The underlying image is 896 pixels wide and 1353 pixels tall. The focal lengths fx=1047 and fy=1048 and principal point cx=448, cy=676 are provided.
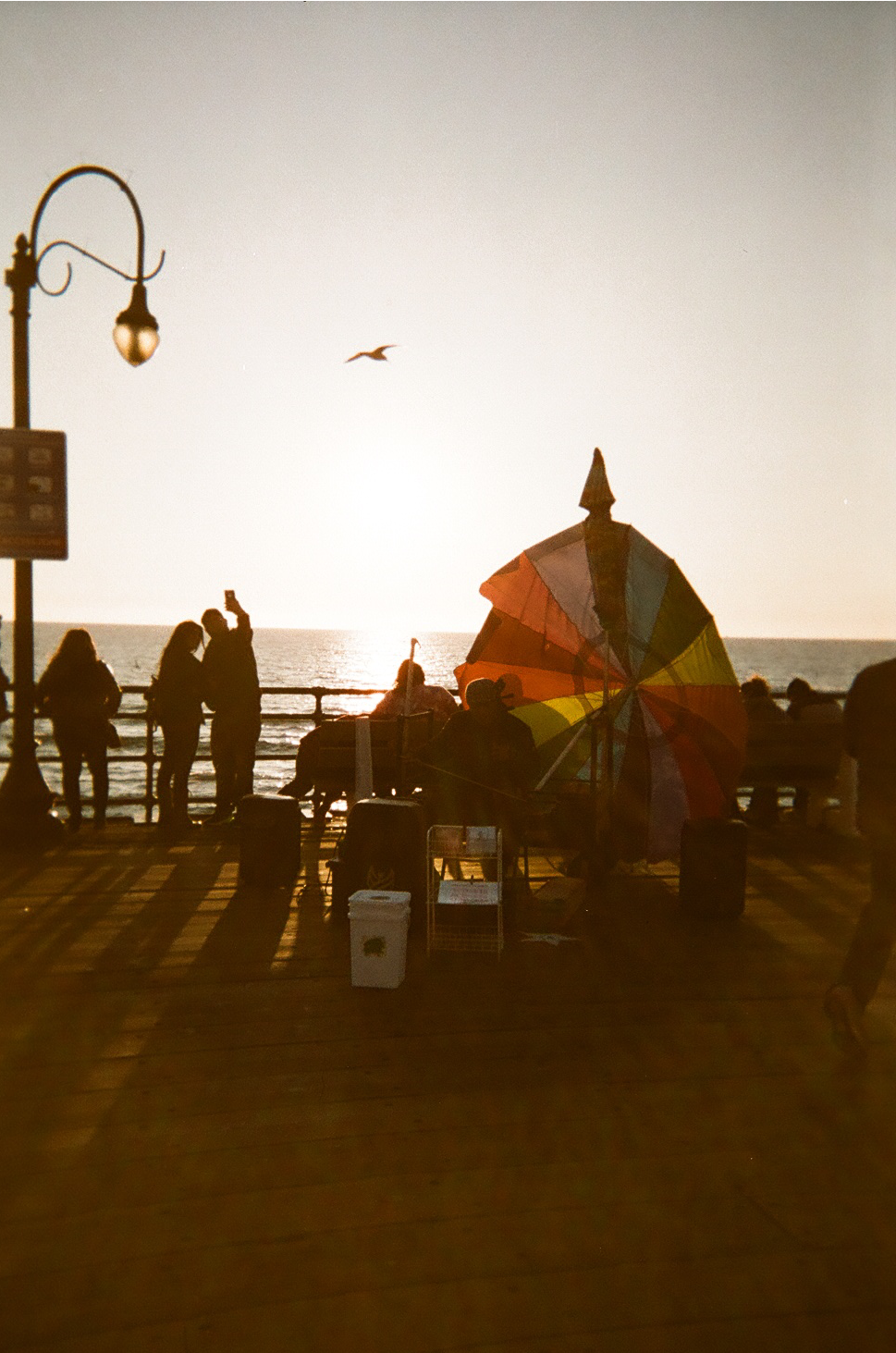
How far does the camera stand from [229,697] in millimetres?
10070

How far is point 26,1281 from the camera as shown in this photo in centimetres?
293

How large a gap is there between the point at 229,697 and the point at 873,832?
6831 millimetres

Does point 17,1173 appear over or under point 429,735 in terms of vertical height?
under

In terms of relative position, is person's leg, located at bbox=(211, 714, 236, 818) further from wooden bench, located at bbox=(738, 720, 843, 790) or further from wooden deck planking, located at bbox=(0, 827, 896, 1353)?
wooden bench, located at bbox=(738, 720, 843, 790)

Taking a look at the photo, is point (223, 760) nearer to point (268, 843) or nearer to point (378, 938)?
point (268, 843)

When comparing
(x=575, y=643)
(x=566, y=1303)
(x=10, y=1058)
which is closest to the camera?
(x=566, y=1303)

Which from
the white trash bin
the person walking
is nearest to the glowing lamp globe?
the white trash bin

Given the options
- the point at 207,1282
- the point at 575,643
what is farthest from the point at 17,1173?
the point at 575,643

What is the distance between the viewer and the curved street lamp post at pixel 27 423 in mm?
8266

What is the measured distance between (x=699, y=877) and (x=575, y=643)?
79.3 inches

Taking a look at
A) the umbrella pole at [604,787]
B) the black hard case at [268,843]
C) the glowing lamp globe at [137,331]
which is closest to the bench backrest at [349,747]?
the black hard case at [268,843]

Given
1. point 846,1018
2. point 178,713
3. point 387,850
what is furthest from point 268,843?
point 846,1018

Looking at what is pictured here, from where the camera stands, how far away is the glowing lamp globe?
8164 millimetres

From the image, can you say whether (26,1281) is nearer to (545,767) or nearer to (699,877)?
(699,877)
